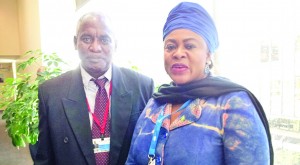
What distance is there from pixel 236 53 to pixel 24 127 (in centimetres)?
183

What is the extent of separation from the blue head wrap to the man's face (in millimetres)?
416

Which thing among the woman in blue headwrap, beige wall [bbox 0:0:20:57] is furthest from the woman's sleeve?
beige wall [bbox 0:0:20:57]

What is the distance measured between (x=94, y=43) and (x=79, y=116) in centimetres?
37

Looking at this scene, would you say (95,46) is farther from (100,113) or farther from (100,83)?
(100,113)

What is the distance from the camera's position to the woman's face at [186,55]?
37.5 inches

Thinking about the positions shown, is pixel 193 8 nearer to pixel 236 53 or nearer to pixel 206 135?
pixel 206 135

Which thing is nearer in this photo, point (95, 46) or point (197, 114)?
point (197, 114)

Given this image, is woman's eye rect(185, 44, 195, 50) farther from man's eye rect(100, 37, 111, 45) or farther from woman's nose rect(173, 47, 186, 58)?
man's eye rect(100, 37, 111, 45)

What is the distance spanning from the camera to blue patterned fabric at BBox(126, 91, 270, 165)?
799 millimetres

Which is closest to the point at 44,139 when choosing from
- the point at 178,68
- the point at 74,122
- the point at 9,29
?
the point at 74,122

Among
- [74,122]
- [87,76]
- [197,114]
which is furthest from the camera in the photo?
[87,76]

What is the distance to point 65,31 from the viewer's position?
4.42 m

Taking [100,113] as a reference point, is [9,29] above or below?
above

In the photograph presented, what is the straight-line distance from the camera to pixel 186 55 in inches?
37.6
